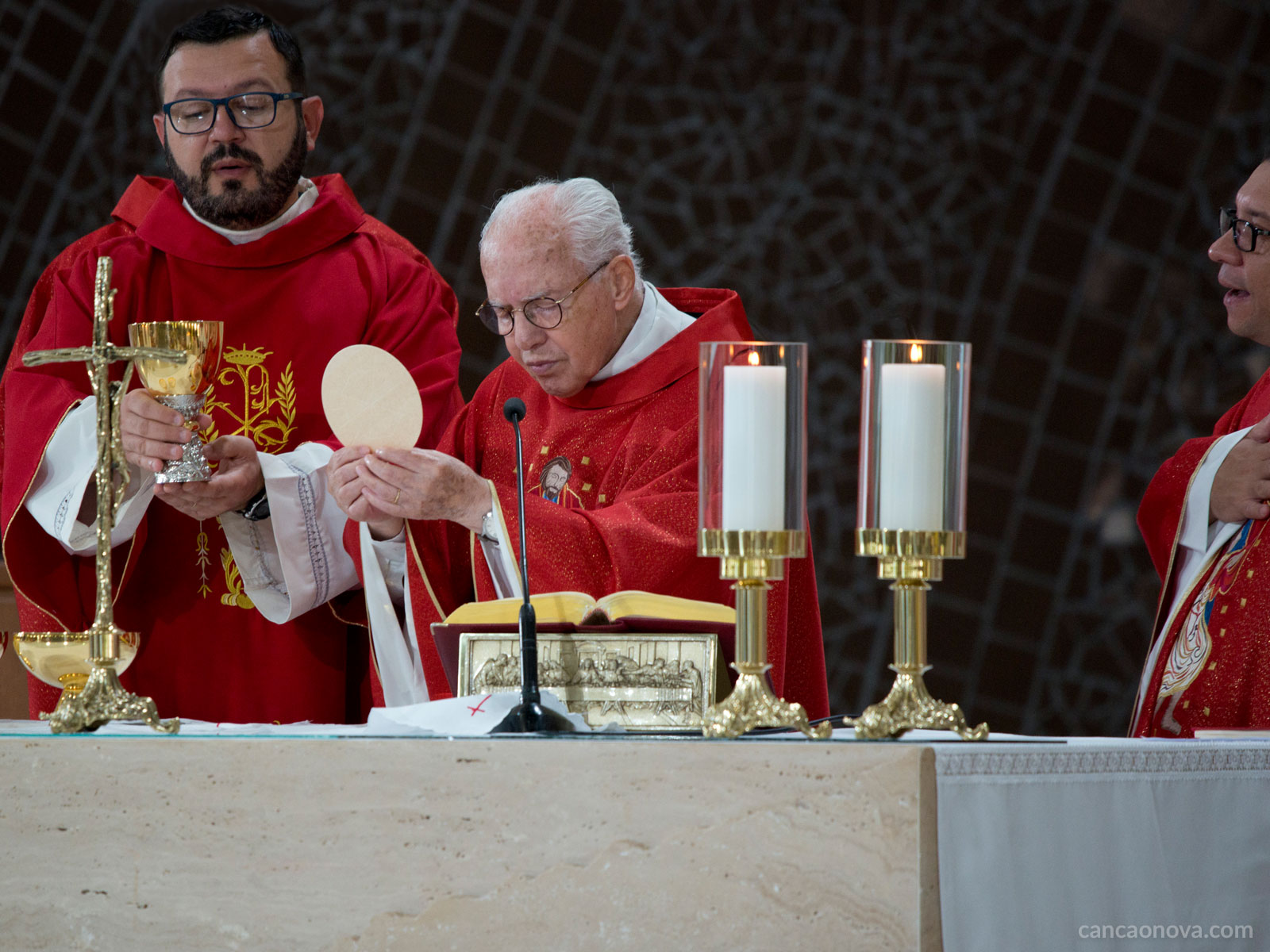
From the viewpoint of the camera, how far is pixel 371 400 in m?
2.68

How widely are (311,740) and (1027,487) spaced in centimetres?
436

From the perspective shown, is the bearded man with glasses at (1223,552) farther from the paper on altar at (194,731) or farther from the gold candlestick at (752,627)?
the paper on altar at (194,731)

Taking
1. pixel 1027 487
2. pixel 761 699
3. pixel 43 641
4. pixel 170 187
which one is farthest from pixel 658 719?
pixel 1027 487

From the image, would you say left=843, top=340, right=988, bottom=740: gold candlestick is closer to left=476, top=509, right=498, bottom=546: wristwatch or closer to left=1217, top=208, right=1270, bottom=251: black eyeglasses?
left=476, top=509, right=498, bottom=546: wristwatch

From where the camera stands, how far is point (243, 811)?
205 cm

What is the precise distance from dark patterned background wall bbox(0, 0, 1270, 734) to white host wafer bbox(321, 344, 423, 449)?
3.20 metres

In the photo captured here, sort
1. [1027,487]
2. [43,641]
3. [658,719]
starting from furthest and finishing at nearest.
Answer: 1. [1027,487]
2. [43,641]
3. [658,719]

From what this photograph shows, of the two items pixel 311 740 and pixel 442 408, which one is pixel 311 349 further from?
pixel 311 740

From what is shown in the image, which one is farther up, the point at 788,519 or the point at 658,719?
the point at 788,519

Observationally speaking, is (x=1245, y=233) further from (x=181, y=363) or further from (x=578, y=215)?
(x=181, y=363)

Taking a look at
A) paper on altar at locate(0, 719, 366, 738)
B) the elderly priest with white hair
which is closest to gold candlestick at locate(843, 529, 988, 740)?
paper on altar at locate(0, 719, 366, 738)

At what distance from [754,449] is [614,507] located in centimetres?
94

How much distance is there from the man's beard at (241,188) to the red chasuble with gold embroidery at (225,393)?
58mm

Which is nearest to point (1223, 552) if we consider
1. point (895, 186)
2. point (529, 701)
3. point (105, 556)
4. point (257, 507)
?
point (529, 701)
